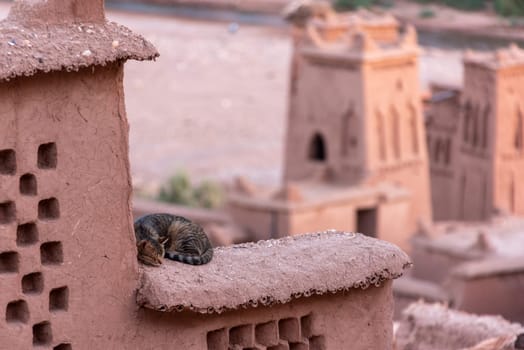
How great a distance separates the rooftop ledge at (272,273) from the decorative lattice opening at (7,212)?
33.3 inches

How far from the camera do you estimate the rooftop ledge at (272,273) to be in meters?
8.46

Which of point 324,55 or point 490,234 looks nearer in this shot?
point 490,234

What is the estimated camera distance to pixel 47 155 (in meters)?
8.12

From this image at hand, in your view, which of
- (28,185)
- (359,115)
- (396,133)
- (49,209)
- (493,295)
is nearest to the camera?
(28,185)

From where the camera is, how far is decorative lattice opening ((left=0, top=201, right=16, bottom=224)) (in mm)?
7934

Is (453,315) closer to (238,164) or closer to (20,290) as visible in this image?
(20,290)

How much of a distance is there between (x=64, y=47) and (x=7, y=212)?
0.81 meters

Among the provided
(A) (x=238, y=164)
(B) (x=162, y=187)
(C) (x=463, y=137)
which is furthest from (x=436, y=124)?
(A) (x=238, y=164)

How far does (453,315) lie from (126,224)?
17.7ft

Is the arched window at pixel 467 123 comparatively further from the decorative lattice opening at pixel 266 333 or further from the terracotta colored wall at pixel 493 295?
the decorative lattice opening at pixel 266 333

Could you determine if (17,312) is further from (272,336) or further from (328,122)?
(328,122)

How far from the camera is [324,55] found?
29734 millimetres

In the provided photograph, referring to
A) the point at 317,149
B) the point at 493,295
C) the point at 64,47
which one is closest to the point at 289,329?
the point at 64,47

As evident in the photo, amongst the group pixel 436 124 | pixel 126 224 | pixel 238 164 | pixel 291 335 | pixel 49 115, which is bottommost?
pixel 238 164
